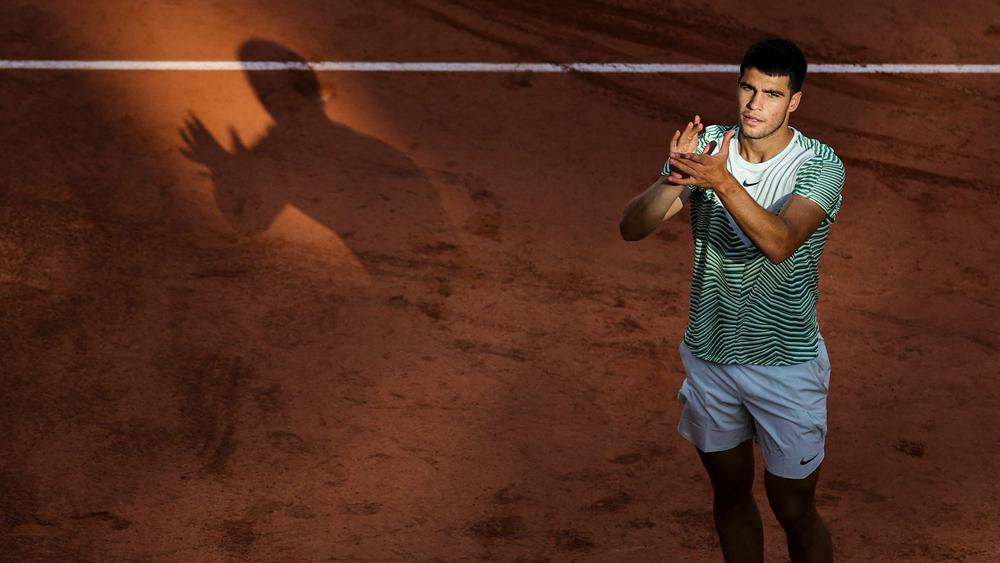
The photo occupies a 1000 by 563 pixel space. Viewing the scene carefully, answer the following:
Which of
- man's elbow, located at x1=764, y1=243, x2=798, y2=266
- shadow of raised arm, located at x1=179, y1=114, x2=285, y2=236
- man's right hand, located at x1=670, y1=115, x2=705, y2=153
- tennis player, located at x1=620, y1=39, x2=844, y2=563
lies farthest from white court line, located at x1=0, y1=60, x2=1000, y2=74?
man's elbow, located at x1=764, y1=243, x2=798, y2=266

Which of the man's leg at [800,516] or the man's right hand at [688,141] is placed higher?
the man's right hand at [688,141]

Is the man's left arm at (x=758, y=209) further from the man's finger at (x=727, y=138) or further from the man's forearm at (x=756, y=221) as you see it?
the man's finger at (x=727, y=138)

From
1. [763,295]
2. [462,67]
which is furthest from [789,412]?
[462,67]

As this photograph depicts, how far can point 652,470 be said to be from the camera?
6.56 metres

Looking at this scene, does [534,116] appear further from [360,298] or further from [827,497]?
[827,497]

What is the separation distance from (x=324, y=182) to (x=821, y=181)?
15.0ft

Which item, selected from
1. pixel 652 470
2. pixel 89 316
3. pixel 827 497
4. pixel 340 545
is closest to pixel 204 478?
pixel 340 545

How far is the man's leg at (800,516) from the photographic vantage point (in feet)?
16.5

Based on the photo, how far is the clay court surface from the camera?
20.8ft

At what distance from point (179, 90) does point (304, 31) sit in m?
1.18

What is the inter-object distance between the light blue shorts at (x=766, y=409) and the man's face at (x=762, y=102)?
0.88m

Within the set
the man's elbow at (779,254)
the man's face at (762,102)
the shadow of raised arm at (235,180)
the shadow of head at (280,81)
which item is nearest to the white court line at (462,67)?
the shadow of head at (280,81)

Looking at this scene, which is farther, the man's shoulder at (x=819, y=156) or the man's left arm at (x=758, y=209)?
the man's shoulder at (x=819, y=156)

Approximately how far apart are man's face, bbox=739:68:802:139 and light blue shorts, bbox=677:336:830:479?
2.87 feet
